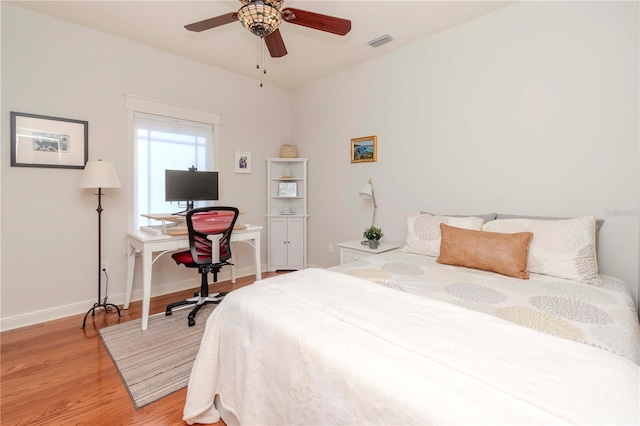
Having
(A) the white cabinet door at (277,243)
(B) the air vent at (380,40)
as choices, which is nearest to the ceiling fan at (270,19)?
(B) the air vent at (380,40)

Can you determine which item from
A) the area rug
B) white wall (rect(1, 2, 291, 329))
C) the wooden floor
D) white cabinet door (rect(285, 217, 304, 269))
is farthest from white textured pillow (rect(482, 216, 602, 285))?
white wall (rect(1, 2, 291, 329))

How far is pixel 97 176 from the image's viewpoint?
259 cm

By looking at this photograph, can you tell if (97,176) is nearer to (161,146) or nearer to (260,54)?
(161,146)

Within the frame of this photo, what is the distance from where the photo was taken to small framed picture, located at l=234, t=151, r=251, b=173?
396 centimetres

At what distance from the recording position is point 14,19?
2.46 metres

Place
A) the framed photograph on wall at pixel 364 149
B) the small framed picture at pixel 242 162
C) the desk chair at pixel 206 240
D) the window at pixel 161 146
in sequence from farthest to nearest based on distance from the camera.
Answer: the small framed picture at pixel 242 162 → the framed photograph on wall at pixel 364 149 → the window at pixel 161 146 → the desk chair at pixel 206 240

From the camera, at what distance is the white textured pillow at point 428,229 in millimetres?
2332

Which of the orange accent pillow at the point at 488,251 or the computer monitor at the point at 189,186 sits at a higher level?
the computer monitor at the point at 189,186

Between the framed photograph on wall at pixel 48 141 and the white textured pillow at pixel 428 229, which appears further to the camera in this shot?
the framed photograph on wall at pixel 48 141

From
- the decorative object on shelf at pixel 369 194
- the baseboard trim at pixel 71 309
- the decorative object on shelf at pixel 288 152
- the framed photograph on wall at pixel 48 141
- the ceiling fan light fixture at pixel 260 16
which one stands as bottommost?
the baseboard trim at pixel 71 309

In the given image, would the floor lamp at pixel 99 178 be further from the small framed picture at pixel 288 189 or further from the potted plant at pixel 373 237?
the potted plant at pixel 373 237

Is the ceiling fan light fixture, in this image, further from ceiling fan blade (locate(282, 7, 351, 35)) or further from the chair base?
the chair base

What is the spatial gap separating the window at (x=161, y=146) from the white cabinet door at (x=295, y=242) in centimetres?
128

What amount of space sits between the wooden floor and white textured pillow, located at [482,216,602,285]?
6.96ft
